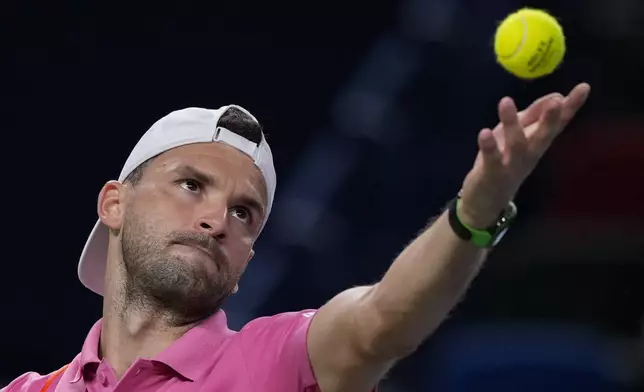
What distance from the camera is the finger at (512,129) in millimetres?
1810

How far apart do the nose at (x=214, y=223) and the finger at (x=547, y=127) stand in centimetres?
92

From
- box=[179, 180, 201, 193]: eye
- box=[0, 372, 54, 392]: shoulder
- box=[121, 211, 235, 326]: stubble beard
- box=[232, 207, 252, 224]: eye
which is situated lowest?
box=[0, 372, 54, 392]: shoulder

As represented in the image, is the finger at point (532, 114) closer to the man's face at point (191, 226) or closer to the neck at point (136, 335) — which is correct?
the man's face at point (191, 226)

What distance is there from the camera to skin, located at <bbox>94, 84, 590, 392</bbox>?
186 cm

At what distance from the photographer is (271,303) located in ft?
15.4

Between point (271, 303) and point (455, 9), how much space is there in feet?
4.98

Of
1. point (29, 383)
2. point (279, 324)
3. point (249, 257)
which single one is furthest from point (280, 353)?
point (29, 383)

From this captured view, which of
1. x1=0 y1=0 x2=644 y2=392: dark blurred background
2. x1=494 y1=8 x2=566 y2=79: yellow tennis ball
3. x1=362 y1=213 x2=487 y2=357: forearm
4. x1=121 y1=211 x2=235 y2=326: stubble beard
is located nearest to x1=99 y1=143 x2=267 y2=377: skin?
x1=121 y1=211 x2=235 y2=326: stubble beard

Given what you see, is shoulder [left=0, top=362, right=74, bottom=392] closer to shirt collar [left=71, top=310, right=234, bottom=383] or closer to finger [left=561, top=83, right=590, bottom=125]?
shirt collar [left=71, top=310, right=234, bottom=383]

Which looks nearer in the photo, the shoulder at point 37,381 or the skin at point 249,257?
the skin at point 249,257

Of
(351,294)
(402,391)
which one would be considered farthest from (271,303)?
(351,294)

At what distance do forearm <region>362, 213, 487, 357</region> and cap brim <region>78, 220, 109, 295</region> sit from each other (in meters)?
1.08

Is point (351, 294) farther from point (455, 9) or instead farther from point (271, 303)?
point (455, 9)

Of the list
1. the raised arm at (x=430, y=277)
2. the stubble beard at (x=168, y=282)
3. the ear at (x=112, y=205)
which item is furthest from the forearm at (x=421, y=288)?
the ear at (x=112, y=205)
